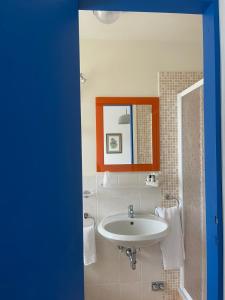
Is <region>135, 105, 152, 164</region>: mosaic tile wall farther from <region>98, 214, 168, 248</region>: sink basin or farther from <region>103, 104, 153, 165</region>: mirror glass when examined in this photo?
<region>98, 214, 168, 248</region>: sink basin

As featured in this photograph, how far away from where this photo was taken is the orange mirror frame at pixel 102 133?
6.81 ft

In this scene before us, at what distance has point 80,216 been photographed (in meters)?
0.86

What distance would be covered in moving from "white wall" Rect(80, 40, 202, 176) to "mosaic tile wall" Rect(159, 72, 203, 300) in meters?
0.10

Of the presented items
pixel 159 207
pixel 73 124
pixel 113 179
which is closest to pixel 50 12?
pixel 73 124

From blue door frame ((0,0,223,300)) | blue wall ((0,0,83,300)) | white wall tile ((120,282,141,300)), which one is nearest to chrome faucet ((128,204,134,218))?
white wall tile ((120,282,141,300))

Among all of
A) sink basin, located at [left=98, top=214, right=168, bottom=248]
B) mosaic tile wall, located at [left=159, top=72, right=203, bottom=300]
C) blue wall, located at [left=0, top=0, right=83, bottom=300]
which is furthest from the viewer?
mosaic tile wall, located at [left=159, top=72, right=203, bottom=300]

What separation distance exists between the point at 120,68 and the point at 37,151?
5.85 ft

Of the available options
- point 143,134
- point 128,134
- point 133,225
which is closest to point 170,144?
point 143,134

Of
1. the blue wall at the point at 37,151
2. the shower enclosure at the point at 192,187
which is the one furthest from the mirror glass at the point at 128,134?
the blue wall at the point at 37,151

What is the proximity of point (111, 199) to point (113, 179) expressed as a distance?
0.18 meters

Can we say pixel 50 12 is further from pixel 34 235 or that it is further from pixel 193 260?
pixel 193 260

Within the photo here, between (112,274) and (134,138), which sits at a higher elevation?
(134,138)

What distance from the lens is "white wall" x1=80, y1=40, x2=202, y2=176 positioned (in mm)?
2072

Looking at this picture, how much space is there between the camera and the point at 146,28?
1909 millimetres
